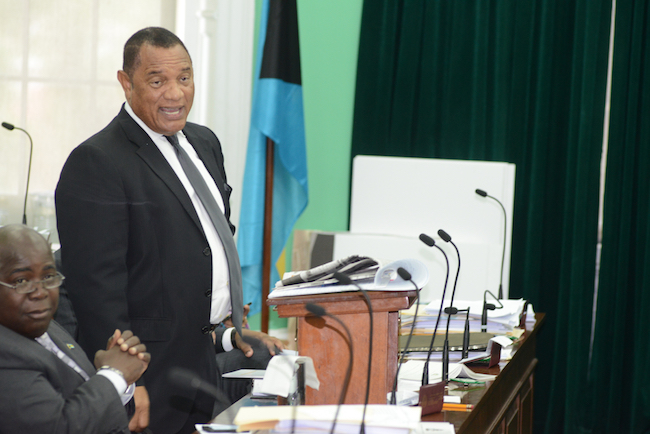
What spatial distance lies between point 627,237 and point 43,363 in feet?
10.4

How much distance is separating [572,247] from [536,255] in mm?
198

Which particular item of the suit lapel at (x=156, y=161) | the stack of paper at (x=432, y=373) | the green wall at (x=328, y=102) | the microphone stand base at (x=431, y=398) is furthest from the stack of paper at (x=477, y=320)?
the green wall at (x=328, y=102)

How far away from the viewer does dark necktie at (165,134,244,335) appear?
1955mm

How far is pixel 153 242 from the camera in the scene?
6.00 feet

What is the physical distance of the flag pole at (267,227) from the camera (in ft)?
13.0

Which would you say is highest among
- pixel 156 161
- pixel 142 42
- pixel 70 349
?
pixel 142 42

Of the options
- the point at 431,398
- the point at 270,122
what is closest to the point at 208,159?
the point at 431,398

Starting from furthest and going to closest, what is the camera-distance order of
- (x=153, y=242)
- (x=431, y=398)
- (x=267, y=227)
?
(x=267, y=227), (x=153, y=242), (x=431, y=398)

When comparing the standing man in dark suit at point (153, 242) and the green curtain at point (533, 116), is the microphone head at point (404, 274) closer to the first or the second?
the standing man in dark suit at point (153, 242)

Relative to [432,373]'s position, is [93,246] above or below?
above

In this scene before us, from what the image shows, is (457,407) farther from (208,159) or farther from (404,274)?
(208,159)

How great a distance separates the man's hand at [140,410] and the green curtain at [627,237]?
109 inches

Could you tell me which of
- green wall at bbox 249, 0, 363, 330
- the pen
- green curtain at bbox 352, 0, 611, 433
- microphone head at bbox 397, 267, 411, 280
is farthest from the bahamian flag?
microphone head at bbox 397, 267, 411, 280

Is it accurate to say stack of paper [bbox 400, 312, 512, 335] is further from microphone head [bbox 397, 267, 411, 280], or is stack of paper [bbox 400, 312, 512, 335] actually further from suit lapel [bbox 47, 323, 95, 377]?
suit lapel [bbox 47, 323, 95, 377]
